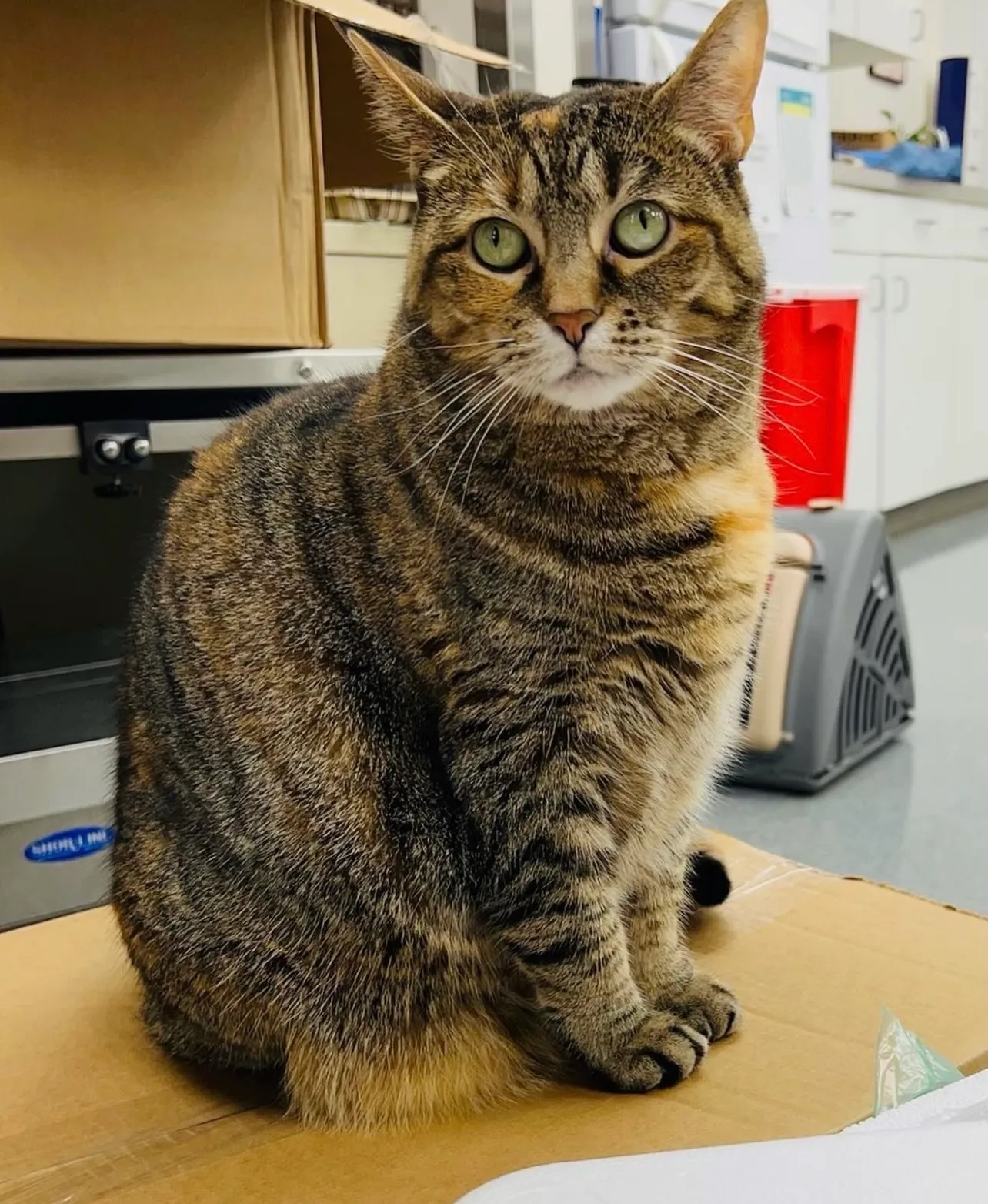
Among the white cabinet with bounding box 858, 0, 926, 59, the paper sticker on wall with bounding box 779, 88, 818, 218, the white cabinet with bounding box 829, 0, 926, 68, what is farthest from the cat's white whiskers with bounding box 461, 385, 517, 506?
the white cabinet with bounding box 858, 0, 926, 59

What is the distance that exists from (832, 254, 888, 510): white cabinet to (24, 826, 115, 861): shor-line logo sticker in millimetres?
2735

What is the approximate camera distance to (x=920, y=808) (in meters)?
1.79

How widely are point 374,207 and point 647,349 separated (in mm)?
1390

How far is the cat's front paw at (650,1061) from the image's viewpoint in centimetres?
84

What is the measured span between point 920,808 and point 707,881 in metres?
0.82

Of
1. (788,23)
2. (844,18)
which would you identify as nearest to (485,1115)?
(788,23)

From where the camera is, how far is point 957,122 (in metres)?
4.76

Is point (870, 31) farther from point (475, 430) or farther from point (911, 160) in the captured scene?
point (475, 430)

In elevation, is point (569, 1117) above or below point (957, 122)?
below

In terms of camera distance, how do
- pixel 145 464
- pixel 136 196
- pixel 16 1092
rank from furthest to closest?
pixel 145 464 < pixel 136 196 < pixel 16 1092

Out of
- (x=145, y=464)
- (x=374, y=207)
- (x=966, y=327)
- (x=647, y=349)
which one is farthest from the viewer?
(x=966, y=327)

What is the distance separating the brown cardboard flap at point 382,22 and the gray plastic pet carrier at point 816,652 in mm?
970

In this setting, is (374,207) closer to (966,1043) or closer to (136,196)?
(136,196)

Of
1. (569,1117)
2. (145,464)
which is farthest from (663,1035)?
(145,464)
